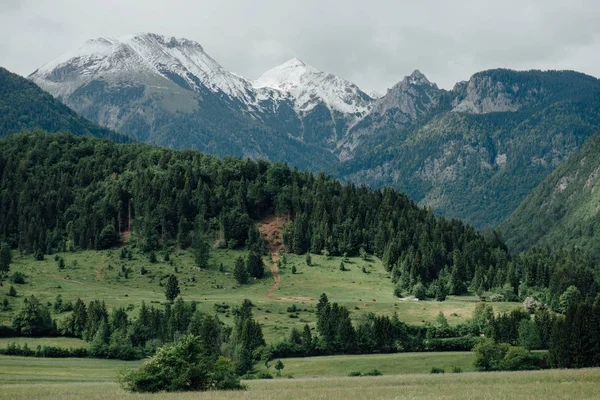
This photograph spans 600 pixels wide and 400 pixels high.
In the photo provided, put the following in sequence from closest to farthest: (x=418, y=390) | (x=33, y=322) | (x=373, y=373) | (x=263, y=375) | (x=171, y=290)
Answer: (x=418, y=390) < (x=373, y=373) < (x=263, y=375) < (x=33, y=322) < (x=171, y=290)

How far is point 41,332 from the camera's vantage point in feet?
523

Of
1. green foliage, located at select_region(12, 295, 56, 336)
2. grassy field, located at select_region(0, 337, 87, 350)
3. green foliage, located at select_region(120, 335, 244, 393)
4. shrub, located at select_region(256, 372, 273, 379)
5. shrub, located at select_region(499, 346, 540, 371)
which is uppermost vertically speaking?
green foliage, located at select_region(120, 335, 244, 393)

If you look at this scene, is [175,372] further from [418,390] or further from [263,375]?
[263,375]

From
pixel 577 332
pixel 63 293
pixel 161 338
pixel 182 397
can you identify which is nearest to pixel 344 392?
pixel 182 397

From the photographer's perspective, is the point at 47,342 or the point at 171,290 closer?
the point at 47,342

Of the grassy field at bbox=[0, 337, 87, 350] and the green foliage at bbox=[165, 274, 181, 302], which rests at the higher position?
the green foliage at bbox=[165, 274, 181, 302]

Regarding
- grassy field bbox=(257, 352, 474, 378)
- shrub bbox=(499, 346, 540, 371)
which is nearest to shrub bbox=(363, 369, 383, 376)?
grassy field bbox=(257, 352, 474, 378)

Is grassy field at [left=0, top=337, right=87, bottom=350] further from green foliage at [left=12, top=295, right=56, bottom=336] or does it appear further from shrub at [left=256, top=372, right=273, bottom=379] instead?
shrub at [left=256, top=372, right=273, bottom=379]

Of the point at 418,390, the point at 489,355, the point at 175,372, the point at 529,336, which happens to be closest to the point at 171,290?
the point at 529,336

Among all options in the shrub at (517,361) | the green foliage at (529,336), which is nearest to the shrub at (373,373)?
the shrub at (517,361)

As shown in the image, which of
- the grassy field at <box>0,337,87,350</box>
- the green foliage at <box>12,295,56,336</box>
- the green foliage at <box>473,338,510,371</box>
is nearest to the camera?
the green foliage at <box>473,338,510,371</box>

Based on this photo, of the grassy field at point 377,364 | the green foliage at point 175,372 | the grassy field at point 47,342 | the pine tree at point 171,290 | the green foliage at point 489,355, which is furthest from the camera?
the pine tree at point 171,290

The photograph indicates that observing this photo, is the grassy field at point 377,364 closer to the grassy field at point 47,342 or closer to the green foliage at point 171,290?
the grassy field at point 47,342

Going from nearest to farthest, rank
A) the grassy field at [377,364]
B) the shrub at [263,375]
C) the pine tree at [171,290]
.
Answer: the shrub at [263,375]
the grassy field at [377,364]
the pine tree at [171,290]
